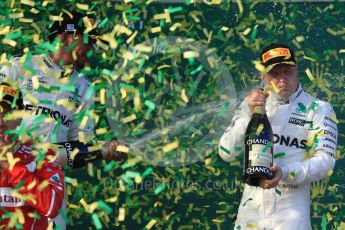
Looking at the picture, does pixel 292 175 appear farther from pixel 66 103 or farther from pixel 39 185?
pixel 39 185

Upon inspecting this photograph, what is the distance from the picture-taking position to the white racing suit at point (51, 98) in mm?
5602

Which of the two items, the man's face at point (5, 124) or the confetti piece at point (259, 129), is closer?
the man's face at point (5, 124)

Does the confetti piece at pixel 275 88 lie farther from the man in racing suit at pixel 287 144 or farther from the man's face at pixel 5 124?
the man's face at pixel 5 124

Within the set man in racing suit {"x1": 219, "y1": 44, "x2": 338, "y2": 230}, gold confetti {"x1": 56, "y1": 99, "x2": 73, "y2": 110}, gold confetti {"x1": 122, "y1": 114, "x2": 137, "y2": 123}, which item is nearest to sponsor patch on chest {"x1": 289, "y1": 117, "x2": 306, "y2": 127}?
man in racing suit {"x1": 219, "y1": 44, "x2": 338, "y2": 230}

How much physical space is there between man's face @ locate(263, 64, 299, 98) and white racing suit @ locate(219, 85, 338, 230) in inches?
2.8

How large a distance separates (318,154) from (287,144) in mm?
200

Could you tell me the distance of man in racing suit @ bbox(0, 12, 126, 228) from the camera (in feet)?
18.2

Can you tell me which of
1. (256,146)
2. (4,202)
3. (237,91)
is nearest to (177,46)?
(237,91)

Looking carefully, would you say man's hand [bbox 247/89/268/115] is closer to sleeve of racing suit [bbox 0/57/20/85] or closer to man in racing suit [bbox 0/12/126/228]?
man in racing suit [bbox 0/12/126/228]

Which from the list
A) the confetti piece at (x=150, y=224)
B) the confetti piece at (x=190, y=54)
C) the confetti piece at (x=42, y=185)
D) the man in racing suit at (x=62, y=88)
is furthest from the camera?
the confetti piece at (x=150, y=224)

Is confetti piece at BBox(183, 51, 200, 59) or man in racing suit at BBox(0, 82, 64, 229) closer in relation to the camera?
man in racing suit at BBox(0, 82, 64, 229)

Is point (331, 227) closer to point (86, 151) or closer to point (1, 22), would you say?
point (86, 151)

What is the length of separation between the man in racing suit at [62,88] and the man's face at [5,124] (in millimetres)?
583

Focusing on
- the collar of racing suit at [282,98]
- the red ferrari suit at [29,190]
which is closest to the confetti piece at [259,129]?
the collar of racing suit at [282,98]
